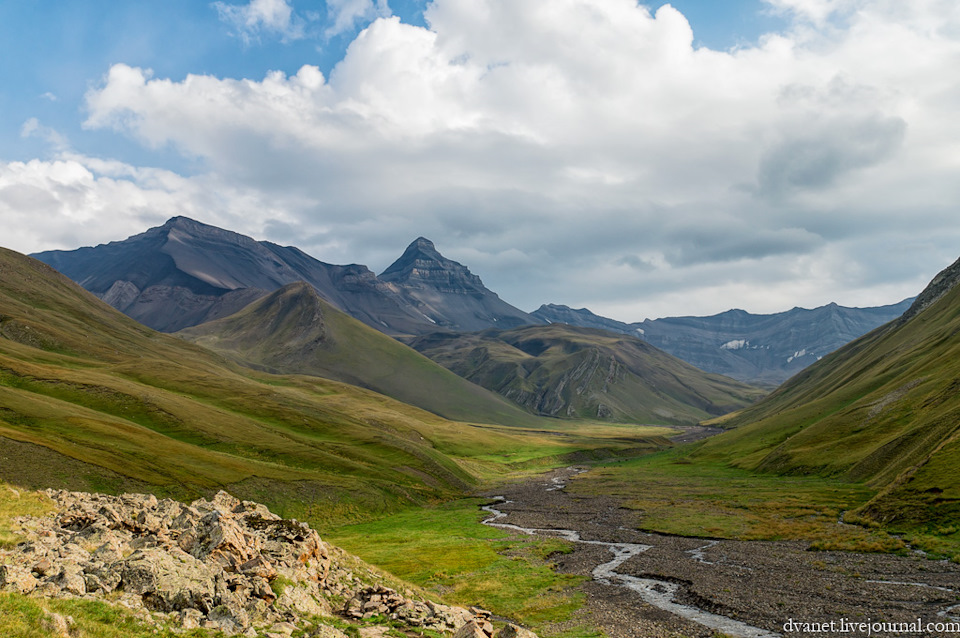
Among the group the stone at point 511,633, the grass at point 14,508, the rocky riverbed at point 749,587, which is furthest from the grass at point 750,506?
the grass at point 14,508

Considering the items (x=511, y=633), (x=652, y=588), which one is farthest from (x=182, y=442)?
(x=511, y=633)

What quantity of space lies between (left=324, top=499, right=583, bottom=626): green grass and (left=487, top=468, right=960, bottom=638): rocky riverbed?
361 centimetres


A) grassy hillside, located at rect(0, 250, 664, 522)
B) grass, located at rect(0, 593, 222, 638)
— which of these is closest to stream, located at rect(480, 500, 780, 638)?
grass, located at rect(0, 593, 222, 638)

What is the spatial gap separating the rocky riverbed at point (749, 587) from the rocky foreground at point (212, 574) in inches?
741

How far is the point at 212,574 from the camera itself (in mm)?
32344

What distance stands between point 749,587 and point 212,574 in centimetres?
5269

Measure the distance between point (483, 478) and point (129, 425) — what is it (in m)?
114

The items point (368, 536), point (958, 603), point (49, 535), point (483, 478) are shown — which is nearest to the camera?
point (49, 535)

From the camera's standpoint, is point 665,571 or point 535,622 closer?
point 535,622

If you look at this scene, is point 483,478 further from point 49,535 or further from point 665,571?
point 49,535

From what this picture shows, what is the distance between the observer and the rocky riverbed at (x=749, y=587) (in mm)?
45969

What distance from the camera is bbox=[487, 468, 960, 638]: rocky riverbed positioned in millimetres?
45969

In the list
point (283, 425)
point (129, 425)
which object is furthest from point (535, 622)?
point (283, 425)

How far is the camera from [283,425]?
569ft
